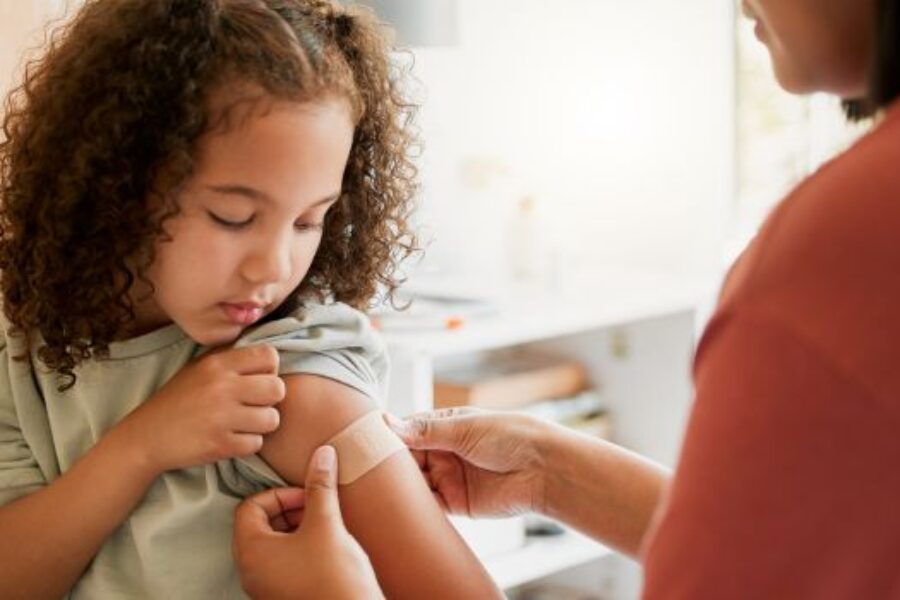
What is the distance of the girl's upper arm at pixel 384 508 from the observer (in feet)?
3.55

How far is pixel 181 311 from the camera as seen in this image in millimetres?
1111

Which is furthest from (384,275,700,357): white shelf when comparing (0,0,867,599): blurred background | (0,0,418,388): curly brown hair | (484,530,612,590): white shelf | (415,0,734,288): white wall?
(0,0,418,388): curly brown hair

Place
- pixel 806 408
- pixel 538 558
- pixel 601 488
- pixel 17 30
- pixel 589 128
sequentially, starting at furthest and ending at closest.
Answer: pixel 589 128
pixel 538 558
pixel 17 30
pixel 601 488
pixel 806 408

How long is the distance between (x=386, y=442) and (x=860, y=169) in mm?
552

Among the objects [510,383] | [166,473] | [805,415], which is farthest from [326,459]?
[510,383]

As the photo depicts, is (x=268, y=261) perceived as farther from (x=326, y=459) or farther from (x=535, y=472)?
(x=535, y=472)

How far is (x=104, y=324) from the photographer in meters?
1.14

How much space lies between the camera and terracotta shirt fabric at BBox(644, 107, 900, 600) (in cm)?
64

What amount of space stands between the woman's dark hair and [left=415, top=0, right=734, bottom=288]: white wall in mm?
2036

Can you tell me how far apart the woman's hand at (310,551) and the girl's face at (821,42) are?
490 millimetres

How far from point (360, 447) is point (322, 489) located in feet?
0.18

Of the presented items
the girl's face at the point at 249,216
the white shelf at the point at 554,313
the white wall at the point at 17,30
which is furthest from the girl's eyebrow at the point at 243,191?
the white shelf at the point at 554,313

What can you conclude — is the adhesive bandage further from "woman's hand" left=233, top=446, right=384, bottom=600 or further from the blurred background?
the blurred background

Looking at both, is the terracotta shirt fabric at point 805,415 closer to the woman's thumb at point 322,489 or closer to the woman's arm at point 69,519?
the woman's thumb at point 322,489
